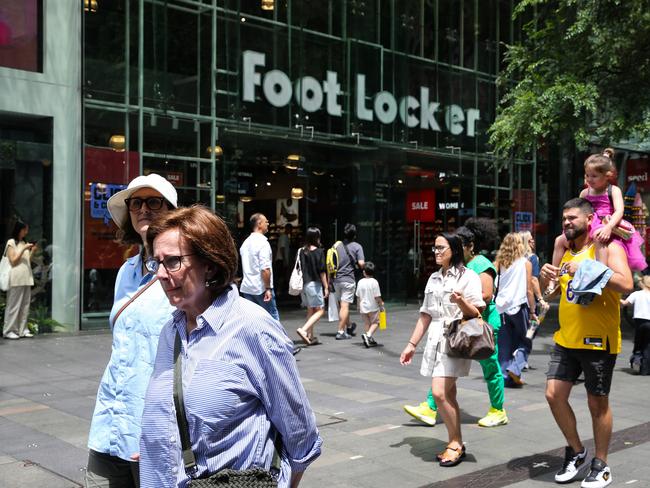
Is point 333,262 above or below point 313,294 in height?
above

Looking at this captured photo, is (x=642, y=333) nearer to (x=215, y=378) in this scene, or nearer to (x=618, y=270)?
(x=618, y=270)

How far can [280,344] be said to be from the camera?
2287mm

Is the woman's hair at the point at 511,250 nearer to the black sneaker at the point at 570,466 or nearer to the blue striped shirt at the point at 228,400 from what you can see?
the black sneaker at the point at 570,466

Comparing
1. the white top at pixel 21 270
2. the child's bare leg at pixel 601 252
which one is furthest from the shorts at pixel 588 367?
the white top at pixel 21 270

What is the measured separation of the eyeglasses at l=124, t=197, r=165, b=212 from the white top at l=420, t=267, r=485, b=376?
327 cm

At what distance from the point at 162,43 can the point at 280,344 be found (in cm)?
1334

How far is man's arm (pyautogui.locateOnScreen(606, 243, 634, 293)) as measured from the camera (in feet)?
16.5

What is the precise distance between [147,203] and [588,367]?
134 inches

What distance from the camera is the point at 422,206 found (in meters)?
20.2

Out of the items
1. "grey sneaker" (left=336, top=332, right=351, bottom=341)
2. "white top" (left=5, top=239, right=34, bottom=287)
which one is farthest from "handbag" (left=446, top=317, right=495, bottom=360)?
"white top" (left=5, top=239, right=34, bottom=287)

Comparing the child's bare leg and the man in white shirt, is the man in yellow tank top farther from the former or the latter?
the man in white shirt

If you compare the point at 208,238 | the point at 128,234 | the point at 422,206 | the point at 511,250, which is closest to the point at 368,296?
the point at 511,250

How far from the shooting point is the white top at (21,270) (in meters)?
12.3

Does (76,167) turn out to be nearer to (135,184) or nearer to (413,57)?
(413,57)
